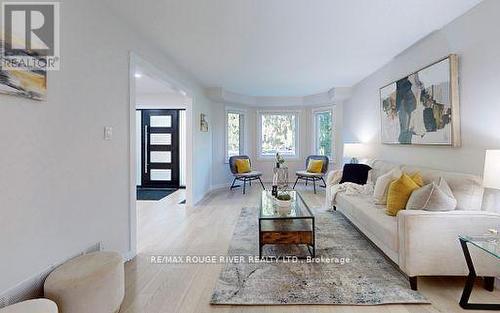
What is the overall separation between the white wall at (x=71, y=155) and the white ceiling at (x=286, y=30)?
49cm

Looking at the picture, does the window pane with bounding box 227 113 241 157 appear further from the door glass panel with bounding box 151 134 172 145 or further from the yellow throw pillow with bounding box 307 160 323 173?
the yellow throw pillow with bounding box 307 160 323 173

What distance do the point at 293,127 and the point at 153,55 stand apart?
17.1 feet

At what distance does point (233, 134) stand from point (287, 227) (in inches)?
196

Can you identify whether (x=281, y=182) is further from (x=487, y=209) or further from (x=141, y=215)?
(x=487, y=209)

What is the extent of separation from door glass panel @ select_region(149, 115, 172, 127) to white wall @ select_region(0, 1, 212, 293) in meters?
4.30

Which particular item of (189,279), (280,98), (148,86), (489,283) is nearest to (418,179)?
(489,283)

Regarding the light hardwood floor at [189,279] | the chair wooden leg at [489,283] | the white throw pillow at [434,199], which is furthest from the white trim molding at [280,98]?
the chair wooden leg at [489,283]

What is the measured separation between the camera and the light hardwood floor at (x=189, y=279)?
78.8 inches

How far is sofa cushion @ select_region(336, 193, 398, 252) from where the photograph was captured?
2443 millimetres

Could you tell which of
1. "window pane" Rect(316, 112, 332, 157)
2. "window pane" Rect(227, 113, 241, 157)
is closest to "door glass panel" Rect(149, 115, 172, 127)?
"window pane" Rect(227, 113, 241, 157)

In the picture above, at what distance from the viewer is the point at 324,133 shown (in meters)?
7.55

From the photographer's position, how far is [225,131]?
→ 7.27 meters

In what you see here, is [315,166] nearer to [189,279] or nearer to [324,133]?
[324,133]

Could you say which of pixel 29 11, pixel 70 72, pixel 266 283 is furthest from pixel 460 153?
pixel 29 11
